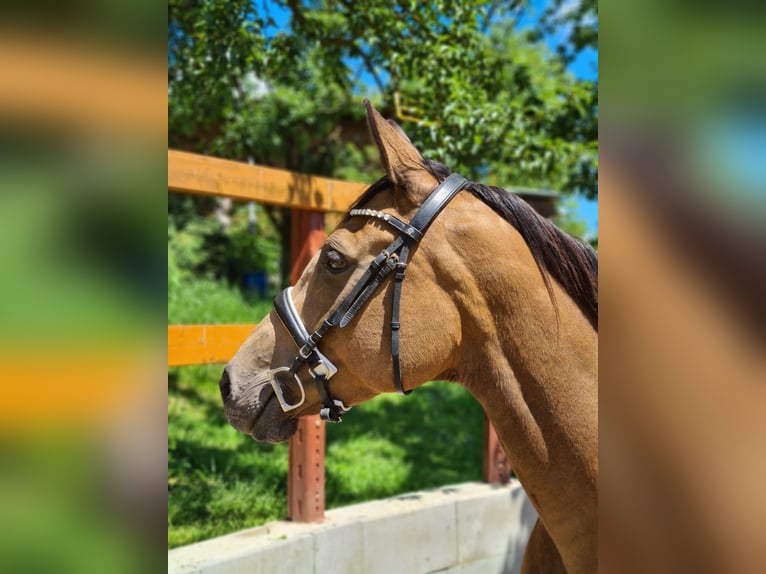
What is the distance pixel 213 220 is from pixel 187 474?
28.9ft

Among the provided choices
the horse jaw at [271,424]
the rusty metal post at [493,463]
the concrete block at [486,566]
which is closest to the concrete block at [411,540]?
the concrete block at [486,566]

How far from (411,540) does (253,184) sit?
205 cm

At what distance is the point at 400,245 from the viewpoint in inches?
62.1

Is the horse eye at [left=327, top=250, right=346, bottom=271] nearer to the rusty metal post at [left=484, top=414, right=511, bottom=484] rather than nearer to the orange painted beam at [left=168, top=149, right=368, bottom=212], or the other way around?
the orange painted beam at [left=168, top=149, right=368, bottom=212]

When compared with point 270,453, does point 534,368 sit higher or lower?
higher

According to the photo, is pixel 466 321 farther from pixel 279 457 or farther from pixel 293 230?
pixel 279 457

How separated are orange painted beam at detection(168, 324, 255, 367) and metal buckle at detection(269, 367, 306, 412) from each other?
1278 mm

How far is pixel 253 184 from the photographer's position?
300 cm
